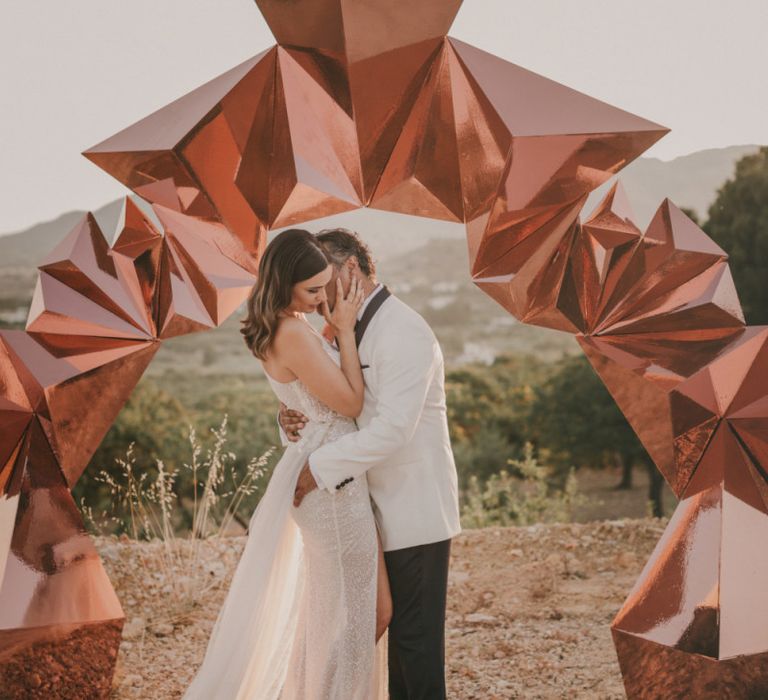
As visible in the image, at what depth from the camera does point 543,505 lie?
7297mm

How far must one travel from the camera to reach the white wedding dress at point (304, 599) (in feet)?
9.41

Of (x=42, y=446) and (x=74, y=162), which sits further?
(x=74, y=162)

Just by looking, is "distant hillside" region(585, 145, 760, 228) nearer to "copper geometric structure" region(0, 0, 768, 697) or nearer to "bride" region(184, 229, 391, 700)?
"copper geometric structure" region(0, 0, 768, 697)

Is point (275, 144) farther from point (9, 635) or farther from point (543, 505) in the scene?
point (543, 505)

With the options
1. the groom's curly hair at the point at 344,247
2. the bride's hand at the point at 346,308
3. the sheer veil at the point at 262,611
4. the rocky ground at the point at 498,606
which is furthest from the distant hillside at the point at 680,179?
the sheer veil at the point at 262,611

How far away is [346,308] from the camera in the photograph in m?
2.82

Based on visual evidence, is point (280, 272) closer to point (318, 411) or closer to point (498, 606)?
point (318, 411)

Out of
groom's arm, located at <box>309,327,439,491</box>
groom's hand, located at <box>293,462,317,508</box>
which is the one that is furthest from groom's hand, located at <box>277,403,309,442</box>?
groom's arm, located at <box>309,327,439,491</box>

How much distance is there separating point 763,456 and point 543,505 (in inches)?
179

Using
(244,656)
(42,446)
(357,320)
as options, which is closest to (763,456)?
(357,320)

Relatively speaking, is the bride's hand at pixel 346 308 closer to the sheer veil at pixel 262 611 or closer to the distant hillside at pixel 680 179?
the sheer veil at pixel 262 611

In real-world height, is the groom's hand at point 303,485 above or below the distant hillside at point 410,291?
below

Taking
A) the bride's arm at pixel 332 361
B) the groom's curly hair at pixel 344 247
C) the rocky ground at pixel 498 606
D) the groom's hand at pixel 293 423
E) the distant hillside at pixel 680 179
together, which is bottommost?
the rocky ground at pixel 498 606

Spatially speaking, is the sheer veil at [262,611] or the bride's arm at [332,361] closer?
the bride's arm at [332,361]
